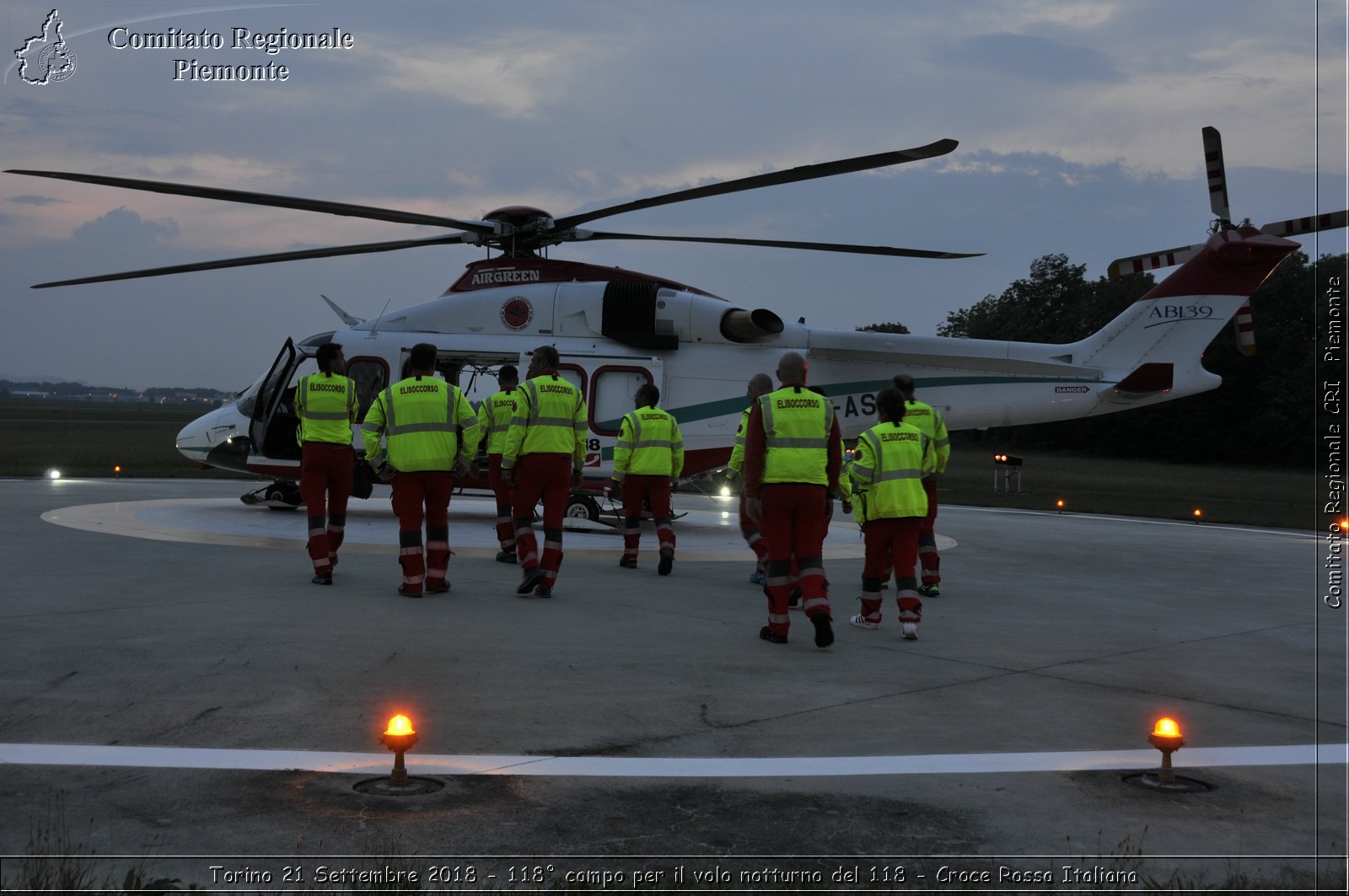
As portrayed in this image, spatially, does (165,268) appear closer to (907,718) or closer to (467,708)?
(467,708)

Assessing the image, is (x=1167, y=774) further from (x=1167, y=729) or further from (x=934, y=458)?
(x=934, y=458)

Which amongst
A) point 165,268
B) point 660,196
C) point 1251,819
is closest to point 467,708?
point 1251,819

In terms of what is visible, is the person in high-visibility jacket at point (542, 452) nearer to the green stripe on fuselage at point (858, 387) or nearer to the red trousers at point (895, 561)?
the red trousers at point (895, 561)

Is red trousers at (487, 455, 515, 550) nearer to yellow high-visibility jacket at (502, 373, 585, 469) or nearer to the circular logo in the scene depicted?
yellow high-visibility jacket at (502, 373, 585, 469)

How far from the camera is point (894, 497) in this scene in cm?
855

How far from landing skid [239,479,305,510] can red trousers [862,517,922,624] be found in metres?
9.85

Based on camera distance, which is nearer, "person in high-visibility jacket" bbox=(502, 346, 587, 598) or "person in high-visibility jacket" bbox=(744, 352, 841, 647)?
"person in high-visibility jacket" bbox=(744, 352, 841, 647)

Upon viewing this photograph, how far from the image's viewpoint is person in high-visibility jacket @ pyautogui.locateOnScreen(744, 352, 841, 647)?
26.6ft

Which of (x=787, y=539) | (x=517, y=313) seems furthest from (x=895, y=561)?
(x=517, y=313)

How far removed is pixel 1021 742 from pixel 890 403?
3.73 m

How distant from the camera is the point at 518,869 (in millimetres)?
3652

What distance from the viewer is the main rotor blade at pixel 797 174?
32.8ft

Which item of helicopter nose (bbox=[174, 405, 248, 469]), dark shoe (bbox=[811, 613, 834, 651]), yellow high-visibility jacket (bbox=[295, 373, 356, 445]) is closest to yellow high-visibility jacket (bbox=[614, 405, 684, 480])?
yellow high-visibility jacket (bbox=[295, 373, 356, 445])

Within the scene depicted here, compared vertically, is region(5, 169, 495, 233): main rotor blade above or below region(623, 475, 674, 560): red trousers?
above
